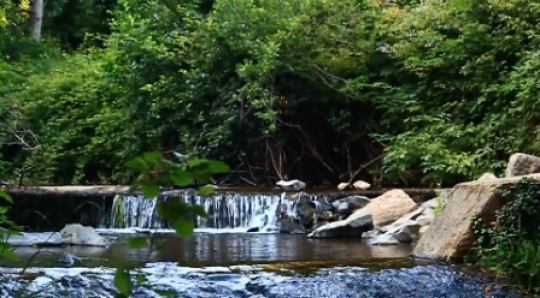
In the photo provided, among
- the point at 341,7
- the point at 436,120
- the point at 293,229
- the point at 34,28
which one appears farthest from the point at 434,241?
the point at 34,28

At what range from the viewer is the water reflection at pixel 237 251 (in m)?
6.44

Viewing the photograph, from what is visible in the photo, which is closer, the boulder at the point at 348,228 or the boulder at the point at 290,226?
the boulder at the point at 348,228

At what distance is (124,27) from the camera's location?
523 inches

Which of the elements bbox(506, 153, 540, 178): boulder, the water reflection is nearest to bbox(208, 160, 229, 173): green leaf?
the water reflection

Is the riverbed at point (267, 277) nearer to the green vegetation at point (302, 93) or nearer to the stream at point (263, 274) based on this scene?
the stream at point (263, 274)

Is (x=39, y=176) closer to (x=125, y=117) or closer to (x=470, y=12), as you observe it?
(x=125, y=117)

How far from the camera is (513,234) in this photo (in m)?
6.19

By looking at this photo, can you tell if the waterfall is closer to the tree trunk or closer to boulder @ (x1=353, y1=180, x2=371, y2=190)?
boulder @ (x1=353, y1=180, x2=371, y2=190)

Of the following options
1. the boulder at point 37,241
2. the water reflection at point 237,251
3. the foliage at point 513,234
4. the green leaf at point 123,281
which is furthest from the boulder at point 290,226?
the green leaf at point 123,281

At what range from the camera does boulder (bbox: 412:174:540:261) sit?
21.2 ft

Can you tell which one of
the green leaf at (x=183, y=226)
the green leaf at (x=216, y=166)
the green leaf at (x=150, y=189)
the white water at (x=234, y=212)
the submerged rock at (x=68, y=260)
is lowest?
the submerged rock at (x=68, y=260)

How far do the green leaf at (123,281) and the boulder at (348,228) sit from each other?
7.03m

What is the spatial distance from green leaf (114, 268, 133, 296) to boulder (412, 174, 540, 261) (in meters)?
5.26

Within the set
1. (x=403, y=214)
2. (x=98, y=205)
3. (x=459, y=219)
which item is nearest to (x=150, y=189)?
(x=459, y=219)
